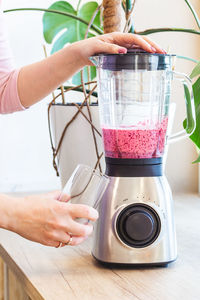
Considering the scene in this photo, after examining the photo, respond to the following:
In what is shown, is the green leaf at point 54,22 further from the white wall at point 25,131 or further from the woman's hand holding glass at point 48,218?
the woman's hand holding glass at point 48,218

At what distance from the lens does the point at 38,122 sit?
163 cm

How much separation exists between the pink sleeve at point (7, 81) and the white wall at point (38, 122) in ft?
1.20

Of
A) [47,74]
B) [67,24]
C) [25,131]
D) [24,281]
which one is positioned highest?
[67,24]

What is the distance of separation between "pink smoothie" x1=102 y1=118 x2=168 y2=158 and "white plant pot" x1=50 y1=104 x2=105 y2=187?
0.28 m

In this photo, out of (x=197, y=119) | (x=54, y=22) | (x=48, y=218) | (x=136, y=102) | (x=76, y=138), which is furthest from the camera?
(x=54, y=22)

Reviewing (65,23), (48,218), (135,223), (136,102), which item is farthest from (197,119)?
(65,23)

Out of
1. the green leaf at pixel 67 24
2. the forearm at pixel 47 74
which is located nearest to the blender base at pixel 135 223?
the forearm at pixel 47 74

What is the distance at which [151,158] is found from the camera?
85 cm

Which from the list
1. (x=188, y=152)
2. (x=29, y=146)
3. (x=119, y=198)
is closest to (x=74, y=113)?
(x=119, y=198)

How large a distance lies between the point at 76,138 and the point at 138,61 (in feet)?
1.23

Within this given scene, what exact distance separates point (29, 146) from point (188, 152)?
1.76 feet

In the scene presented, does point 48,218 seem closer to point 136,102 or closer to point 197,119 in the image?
point 136,102

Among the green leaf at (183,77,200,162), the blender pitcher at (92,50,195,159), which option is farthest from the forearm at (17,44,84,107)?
the green leaf at (183,77,200,162)

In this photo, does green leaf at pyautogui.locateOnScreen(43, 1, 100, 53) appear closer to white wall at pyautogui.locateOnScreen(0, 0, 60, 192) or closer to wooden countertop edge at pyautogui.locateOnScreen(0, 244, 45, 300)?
white wall at pyautogui.locateOnScreen(0, 0, 60, 192)
